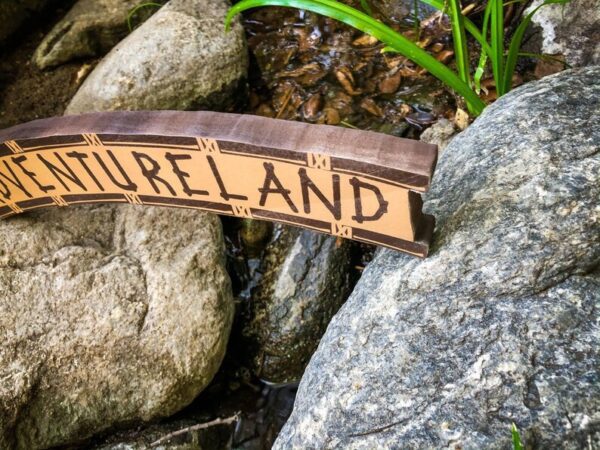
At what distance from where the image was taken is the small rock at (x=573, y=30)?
2457mm

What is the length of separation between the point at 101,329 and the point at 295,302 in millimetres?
887

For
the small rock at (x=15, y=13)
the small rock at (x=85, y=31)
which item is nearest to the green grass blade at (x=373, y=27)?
the small rock at (x=85, y=31)

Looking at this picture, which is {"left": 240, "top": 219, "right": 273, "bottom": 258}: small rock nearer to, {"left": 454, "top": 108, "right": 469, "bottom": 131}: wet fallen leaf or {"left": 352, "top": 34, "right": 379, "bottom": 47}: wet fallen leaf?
{"left": 454, "top": 108, "right": 469, "bottom": 131}: wet fallen leaf

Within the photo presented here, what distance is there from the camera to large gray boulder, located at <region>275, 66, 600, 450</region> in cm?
132

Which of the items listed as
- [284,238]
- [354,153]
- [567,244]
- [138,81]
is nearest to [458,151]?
[567,244]

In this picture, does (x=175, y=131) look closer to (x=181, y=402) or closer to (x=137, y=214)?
(x=137, y=214)

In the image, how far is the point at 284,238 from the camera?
264cm

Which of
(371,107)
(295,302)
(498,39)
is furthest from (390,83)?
(295,302)

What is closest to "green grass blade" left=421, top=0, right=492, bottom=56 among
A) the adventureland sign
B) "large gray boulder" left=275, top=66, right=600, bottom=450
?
"large gray boulder" left=275, top=66, right=600, bottom=450

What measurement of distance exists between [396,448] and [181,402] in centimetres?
127

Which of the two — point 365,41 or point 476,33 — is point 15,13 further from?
point 476,33

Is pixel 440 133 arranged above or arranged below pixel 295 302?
above

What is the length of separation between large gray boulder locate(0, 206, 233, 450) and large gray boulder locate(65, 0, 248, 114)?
79 centimetres

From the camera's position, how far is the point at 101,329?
2.28 meters
